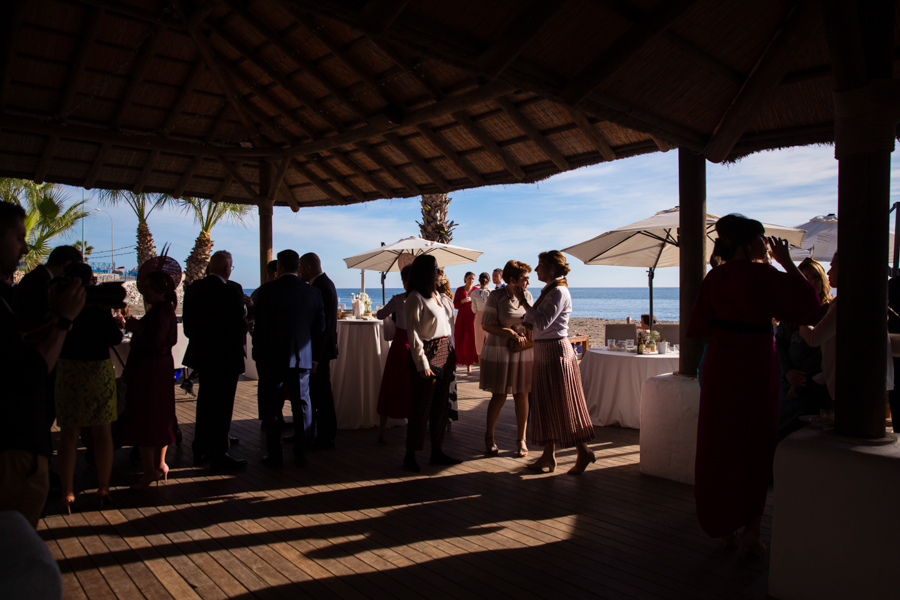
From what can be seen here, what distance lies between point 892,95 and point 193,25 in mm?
6519

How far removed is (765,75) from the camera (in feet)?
11.7

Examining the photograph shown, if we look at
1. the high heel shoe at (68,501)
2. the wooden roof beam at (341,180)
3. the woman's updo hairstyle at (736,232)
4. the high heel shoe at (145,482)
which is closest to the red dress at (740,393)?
the woman's updo hairstyle at (736,232)

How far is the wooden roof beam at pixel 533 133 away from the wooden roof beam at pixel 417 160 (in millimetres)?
1845

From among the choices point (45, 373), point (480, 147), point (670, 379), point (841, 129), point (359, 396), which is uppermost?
point (480, 147)

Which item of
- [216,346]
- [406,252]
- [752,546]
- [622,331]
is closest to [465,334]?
[406,252]

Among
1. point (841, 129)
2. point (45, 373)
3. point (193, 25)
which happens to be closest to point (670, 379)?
point (841, 129)

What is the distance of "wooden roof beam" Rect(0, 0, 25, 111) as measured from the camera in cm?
541

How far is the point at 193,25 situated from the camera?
6.26 m

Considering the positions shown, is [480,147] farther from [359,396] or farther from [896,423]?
[896,423]

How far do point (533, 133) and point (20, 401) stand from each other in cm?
529

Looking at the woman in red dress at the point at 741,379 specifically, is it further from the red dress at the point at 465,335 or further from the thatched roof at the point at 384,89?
the red dress at the point at 465,335

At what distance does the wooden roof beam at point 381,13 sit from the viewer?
2.59 m

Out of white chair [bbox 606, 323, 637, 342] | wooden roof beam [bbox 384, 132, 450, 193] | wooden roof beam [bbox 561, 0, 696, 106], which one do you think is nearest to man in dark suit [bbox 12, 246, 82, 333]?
wooden roof beam [bbox 561, 0, 696, 106]

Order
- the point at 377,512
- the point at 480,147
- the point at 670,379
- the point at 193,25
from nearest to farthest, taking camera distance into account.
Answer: the point at 377,512 < the point at 670,379 < the point at 193,25 < the point at 480,147
